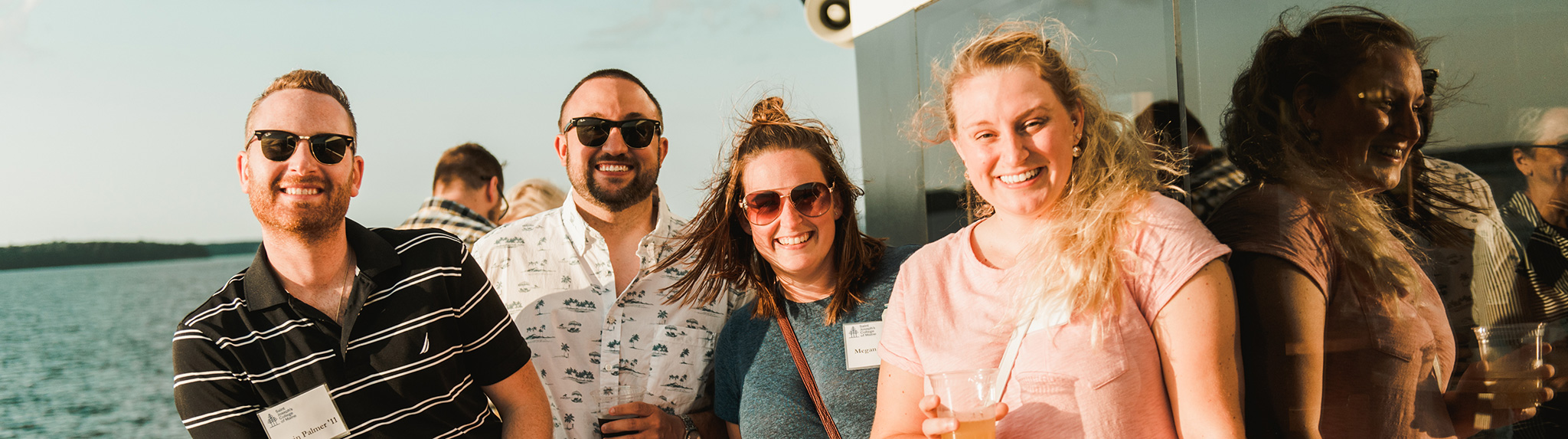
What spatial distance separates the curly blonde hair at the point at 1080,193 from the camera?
63.6 inches

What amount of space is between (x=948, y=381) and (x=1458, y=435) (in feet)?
3.74

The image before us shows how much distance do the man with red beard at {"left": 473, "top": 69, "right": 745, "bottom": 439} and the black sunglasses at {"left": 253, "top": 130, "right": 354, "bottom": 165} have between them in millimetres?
733

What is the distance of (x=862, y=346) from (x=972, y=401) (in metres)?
0.70

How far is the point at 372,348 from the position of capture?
2.16 meters

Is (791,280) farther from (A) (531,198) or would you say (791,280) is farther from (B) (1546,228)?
(A) (531,198)

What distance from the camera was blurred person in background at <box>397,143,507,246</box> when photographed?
5.34 meters

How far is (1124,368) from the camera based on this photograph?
157cm

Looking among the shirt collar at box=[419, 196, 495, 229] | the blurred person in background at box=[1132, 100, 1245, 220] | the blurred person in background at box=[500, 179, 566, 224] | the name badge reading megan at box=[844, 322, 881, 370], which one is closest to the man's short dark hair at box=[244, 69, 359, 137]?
the name badge reading megan at box=[844, 322, 881, 370]

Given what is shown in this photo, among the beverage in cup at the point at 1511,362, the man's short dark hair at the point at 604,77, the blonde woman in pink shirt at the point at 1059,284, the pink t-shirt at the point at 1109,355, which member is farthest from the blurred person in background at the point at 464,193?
the beverage in cup at the point at 1511,362

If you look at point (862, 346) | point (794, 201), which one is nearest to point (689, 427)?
point (862, 346)

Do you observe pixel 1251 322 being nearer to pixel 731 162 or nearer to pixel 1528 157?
pixel 1528 157

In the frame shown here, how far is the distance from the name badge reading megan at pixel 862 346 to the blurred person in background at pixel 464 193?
3.46 m

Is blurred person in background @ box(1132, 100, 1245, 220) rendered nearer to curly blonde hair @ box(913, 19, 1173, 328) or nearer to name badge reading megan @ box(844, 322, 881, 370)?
curly blonde hair @ box(913, 19, 1173, 328)

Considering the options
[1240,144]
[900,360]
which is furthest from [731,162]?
[1240,144]
